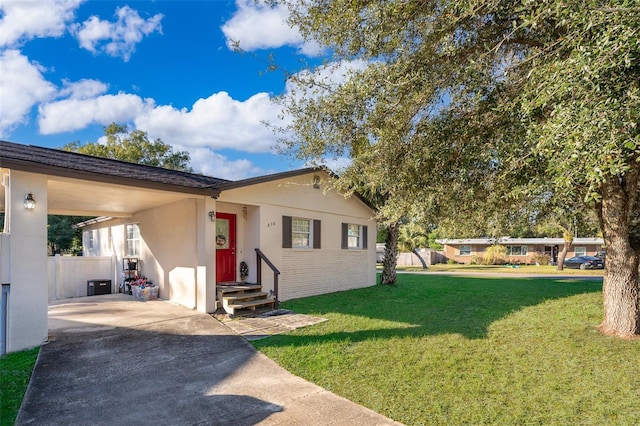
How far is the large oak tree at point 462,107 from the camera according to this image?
14.3ft

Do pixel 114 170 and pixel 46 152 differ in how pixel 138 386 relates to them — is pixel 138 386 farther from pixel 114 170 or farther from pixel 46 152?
pixel 46 152

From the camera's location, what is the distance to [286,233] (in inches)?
437

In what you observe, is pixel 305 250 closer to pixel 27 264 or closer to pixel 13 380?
pixel 27 264

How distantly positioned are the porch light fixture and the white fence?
697 centimetres

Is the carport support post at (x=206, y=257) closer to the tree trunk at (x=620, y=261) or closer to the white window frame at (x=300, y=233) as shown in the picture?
the white window frame at (x=300, y=233)

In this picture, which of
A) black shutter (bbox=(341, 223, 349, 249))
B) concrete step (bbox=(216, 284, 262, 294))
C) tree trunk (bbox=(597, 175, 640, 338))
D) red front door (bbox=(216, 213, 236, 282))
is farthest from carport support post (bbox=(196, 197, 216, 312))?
tree trunk (bbox=(597, 175, 640, 338))

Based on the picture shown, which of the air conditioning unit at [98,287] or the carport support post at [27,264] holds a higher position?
the carport support post at [27,264]

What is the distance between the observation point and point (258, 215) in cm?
1034

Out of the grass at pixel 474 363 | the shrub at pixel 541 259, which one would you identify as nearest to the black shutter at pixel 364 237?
the grass at pixel 474 363

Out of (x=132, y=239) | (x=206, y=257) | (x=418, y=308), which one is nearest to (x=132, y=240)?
(x=132, y=239)

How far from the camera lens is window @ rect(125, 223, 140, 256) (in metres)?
13.0

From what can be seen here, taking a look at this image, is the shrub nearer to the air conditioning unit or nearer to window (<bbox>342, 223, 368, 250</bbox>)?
window (<bbox>342, 223, 368, 250</bbox>)

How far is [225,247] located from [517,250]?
1367 inches

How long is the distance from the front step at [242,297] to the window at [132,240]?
547cm
